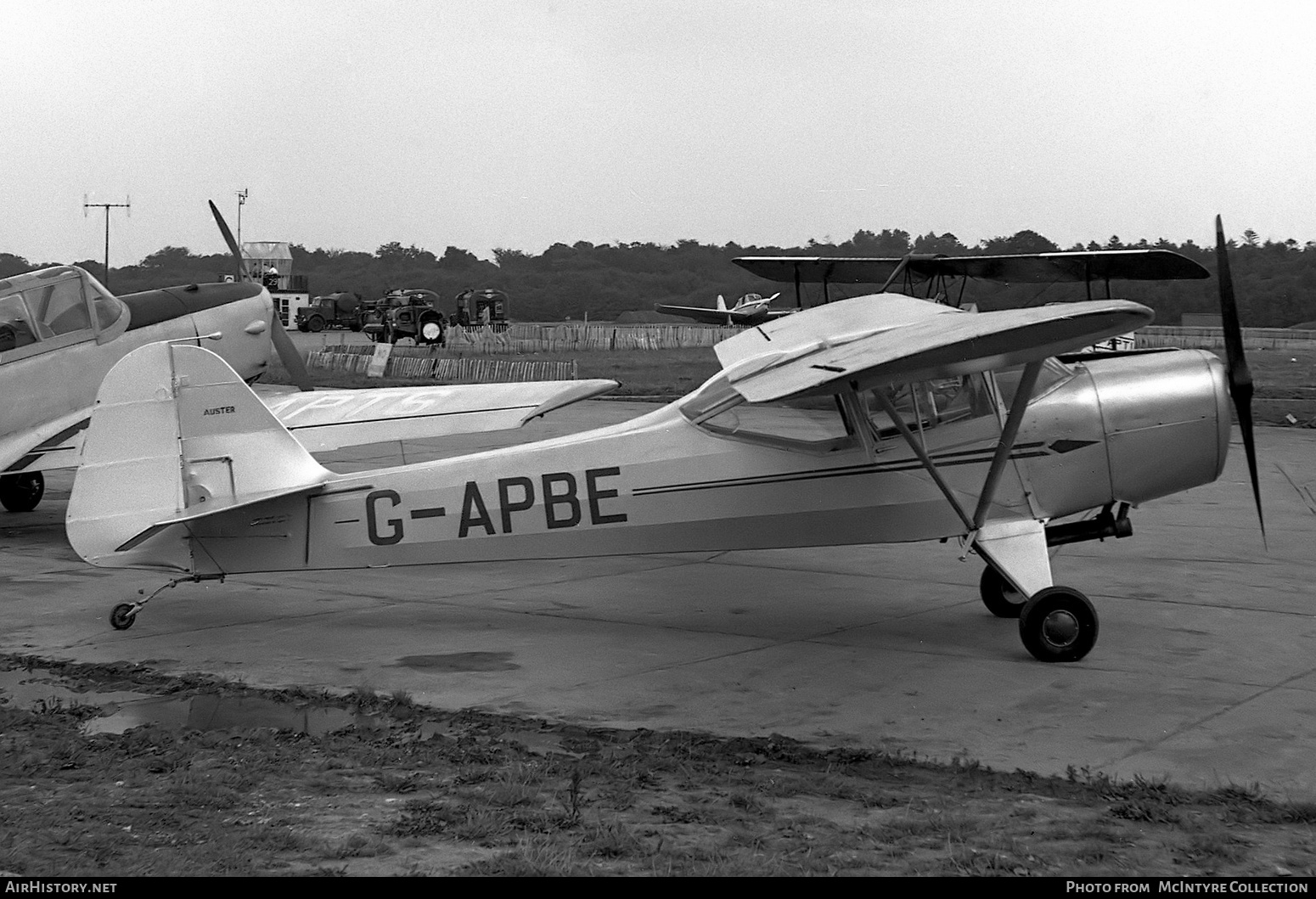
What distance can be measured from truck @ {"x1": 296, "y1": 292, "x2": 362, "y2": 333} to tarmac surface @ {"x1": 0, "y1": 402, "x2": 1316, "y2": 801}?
166 feet

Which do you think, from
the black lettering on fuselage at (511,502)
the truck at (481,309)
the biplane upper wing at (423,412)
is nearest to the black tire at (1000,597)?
the black lettering on fuselage at (511,502)

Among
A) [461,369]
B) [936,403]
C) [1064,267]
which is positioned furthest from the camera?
[461,369]

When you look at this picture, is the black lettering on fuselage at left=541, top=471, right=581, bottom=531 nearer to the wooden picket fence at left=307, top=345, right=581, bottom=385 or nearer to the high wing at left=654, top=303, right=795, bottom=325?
the high wing at left=654, top=303, right=795, bottom=325

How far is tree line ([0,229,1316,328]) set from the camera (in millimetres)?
39781

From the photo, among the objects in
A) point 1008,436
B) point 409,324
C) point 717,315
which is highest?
point 409,324

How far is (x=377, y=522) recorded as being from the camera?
842 cm

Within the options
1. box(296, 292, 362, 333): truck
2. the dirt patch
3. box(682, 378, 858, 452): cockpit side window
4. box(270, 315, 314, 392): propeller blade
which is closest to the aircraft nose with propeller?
box(270, 315, 314, 392): propeller blade

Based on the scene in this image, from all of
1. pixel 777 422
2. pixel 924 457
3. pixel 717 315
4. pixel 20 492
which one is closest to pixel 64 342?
pixel 20 492

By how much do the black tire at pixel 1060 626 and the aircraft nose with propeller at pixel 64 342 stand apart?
855 cm

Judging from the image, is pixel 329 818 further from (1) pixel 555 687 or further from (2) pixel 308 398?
(2) pixel 308 398

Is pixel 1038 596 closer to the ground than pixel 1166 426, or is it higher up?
closer to the ground

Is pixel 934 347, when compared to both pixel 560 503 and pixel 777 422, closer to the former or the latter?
pixel 777 422

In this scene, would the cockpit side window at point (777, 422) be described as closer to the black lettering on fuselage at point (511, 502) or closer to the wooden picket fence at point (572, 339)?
the black lettering on fuselage at point (511, 502)

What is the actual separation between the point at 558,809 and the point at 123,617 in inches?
193
